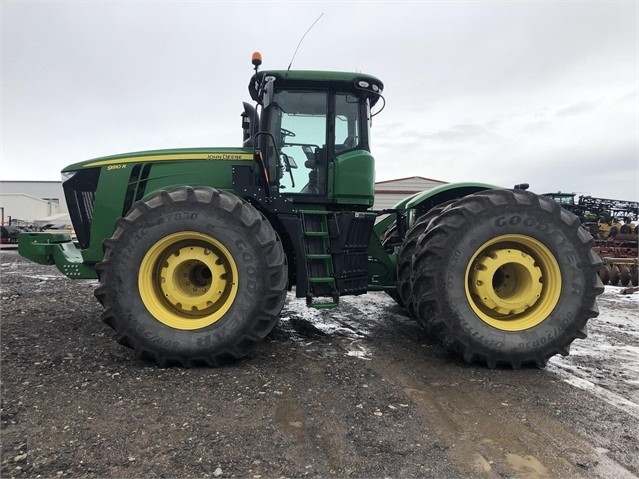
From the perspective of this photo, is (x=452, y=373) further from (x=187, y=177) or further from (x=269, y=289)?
(x=187, y=177)

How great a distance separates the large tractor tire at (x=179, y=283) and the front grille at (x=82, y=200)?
138 centimetres

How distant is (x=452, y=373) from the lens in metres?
3.71

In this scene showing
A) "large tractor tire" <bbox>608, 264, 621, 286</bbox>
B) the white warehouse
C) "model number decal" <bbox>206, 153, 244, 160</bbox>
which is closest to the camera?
"model number decal" <bbox>206, 153, 244, 160</bbox>

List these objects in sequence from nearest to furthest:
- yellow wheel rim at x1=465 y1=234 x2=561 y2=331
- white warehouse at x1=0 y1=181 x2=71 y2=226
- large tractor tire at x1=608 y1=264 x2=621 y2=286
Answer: yellow wheel rim at x1=465 y1=234 x2=561 y2=331, large tractor tire at x1=608 y1=264 x2=621 y2=286, white warehouse at x1=0 y1=181 x2=71 y2=226

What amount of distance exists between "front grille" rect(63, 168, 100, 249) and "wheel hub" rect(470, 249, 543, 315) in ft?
13.2

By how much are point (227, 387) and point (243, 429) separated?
2.15 ft

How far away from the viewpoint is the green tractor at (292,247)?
367 centimetres

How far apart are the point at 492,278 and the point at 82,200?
432 centimetres

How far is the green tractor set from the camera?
145 inches

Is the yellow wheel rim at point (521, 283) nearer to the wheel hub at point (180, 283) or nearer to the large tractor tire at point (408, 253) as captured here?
the large tractor tire at point (408, 253)

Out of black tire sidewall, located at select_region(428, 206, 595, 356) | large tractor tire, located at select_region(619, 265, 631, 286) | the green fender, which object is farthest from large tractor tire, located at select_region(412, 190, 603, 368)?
large tractor tire, located at select_region(619, 265, 631, 286)

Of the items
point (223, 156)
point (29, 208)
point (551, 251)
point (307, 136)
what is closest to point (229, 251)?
point (223, 156)

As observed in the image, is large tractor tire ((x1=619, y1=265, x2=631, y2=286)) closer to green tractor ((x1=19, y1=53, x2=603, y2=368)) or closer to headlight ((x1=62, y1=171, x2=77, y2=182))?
green tractor ((x1=19, y1=53, x2=603, y2=368))

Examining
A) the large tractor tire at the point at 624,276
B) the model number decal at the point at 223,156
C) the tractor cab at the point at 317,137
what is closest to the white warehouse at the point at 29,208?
the model number decal at the point at 223,156
